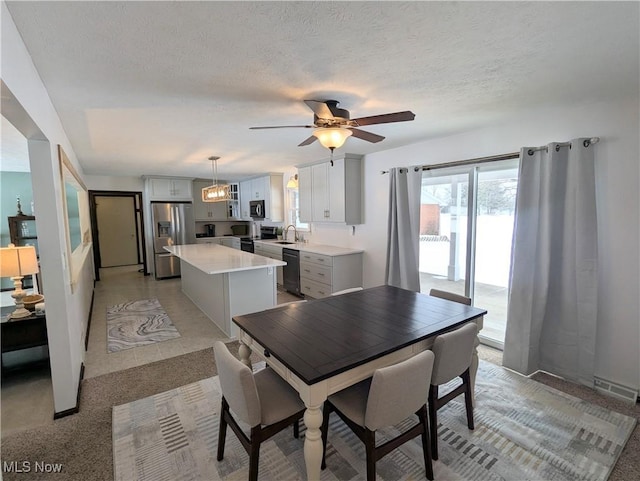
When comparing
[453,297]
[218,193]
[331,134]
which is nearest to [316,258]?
[218,193]

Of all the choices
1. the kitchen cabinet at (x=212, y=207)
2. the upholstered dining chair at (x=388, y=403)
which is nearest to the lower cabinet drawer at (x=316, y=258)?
the upholstered dining chair at (x=388, y=403)

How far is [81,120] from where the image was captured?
2748mm

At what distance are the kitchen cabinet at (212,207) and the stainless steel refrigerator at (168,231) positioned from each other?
23.1 inches

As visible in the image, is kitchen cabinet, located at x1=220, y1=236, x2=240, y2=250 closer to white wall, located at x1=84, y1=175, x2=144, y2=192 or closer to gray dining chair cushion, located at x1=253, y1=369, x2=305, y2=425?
white wall, located at x1=84, y1=175, x2=144, y2=192

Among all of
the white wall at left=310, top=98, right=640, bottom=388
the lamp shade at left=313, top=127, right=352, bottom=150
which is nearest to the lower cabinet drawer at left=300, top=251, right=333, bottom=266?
the lamp shade at left=313, top=127, right=352, bottom=150

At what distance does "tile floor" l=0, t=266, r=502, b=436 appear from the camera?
7.63ft

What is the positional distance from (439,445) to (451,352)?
667 millimetres

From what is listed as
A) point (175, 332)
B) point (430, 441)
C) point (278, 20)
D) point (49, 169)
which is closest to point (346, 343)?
point (430, 441)

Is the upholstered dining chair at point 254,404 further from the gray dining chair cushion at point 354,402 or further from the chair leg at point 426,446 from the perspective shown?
the chair leg at point 426,446

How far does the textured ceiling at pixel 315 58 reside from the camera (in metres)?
1.32

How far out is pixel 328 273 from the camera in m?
4.69

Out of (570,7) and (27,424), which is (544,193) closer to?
(570,7)

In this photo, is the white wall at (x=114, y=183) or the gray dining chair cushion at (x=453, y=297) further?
the white wall at (x=114, y=183)

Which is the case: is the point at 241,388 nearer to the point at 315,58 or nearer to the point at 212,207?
the point at 315,58
